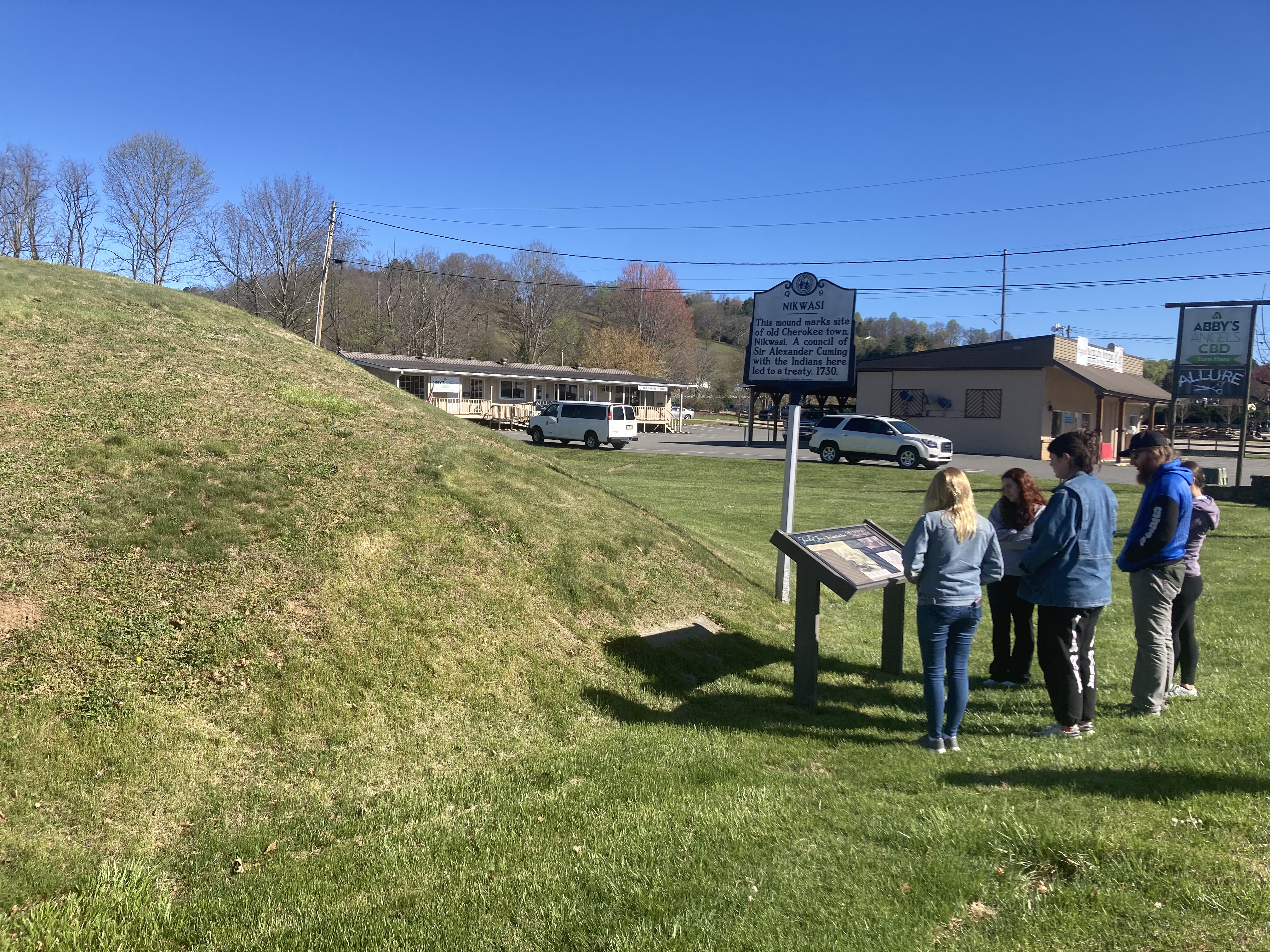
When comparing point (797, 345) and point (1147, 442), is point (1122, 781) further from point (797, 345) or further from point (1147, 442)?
point (797, 345)

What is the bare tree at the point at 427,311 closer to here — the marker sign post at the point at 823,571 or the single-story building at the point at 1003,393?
the single-story building at the point at 1003,393

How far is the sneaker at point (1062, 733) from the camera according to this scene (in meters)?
4.96

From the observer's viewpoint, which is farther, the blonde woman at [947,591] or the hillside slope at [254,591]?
the blonde woman at [947,591]

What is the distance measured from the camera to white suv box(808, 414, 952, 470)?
2856 cm

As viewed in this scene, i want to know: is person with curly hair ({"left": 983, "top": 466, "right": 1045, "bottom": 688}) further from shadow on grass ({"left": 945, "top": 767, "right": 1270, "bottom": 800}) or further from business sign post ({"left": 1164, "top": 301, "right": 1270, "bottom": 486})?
business sign post ({"left": 1164, "top": 301, "right": 1270, "bottom": 486})

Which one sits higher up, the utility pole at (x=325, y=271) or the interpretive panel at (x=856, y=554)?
the utility pole at (x=325, y=271)

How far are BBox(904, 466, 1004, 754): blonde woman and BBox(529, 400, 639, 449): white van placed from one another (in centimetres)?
2877

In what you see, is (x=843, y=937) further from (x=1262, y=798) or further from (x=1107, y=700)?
(x=1107, y=700)

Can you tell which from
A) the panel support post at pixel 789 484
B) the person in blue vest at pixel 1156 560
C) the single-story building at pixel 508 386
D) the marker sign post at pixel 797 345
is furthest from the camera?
the single-story building at pixel 508 386

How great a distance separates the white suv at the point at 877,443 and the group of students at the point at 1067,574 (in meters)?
23.0

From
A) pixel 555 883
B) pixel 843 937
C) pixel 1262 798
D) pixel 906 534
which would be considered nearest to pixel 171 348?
pixel 555 883

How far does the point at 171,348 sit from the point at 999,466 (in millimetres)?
26514

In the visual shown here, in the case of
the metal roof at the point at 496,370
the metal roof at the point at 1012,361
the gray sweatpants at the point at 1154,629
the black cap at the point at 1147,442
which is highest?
the metal roof at the point at 1012,361

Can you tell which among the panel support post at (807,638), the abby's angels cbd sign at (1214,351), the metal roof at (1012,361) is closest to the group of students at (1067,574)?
the panel support post at (807,638)
